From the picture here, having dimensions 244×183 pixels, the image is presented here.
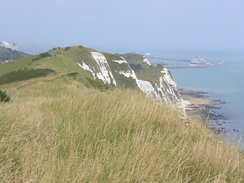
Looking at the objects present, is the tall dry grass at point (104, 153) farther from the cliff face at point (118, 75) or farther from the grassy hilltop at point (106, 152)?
the cliff face at point (118, 75)

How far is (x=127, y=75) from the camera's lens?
104 meters

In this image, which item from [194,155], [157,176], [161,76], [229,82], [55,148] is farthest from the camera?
[229,82]

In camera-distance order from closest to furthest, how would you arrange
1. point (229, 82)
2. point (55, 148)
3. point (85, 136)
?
1. point (55, 148)
2. point (85, 136)
3. point (229, 82)

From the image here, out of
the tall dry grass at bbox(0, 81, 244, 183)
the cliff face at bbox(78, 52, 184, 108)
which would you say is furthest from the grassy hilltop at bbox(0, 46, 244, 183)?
the cliff face at bbox(78, 52, 184, 108)

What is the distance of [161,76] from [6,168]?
127 metres

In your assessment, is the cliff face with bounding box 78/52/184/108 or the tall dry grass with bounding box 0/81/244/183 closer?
the tall dry grass with bounding box 0/81/244/183

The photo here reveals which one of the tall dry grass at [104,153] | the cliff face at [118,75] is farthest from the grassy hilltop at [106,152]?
the cliff face at [118,75]

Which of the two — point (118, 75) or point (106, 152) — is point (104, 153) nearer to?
point (106, 152)

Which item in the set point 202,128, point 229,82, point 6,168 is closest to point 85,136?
point 6,168

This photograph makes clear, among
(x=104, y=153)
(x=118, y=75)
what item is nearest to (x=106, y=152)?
(x=104, y=153)

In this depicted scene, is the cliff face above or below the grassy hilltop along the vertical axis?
below

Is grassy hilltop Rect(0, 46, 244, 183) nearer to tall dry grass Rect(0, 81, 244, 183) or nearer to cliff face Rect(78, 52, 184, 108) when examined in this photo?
tall dry grass Rect(0, 81, 244, 183)

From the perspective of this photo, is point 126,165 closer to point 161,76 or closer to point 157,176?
point 157,176

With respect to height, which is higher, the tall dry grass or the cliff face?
the tall dry grass
